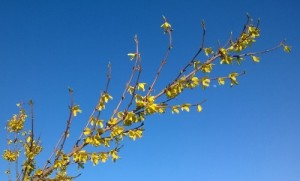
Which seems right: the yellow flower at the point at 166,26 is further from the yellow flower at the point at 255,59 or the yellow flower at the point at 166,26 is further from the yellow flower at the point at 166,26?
the yellow flower at the point at 255,59

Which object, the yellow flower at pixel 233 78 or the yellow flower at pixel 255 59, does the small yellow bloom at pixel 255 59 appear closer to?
the yellow flower at pixel 255 59

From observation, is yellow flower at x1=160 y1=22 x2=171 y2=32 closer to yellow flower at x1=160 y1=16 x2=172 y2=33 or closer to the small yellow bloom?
yellow flower at x1=160 y1=16 x2=172 y2=33

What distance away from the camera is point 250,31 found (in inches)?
216

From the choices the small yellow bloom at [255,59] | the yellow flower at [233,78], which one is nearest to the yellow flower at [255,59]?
the small yellow bloom at [255,59]

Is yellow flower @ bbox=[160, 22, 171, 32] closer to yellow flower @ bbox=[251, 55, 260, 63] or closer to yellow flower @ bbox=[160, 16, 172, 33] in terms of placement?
yellow flower @ bbox=[160, 16, 172, 33]

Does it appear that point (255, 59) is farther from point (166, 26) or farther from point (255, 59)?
point (166, 26)

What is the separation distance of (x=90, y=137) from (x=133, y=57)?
130 cm

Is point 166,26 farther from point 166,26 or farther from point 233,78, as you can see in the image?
point 233,78

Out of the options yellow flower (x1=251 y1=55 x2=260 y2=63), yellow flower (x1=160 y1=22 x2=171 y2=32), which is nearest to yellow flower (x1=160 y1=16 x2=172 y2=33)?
yellow flower (x1=160 y1=22 x2=171 y2=32)

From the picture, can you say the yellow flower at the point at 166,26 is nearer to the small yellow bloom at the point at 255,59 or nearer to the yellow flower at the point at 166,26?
the yellow flower at the point at 166,26

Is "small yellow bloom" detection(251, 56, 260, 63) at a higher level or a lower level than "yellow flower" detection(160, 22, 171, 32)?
lower

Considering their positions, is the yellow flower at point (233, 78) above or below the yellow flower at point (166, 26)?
below

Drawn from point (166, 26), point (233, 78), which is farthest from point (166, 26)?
point (233, 78)

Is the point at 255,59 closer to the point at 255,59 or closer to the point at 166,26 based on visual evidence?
the point at 255,59
